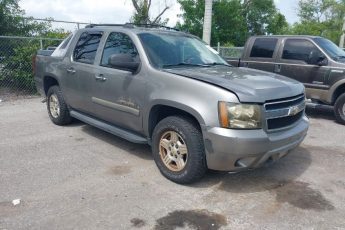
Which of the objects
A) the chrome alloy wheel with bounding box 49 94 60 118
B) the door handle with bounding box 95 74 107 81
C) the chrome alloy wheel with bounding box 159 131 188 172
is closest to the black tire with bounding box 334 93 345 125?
the chrome alloy wheel with bounding box 159 131 188 172

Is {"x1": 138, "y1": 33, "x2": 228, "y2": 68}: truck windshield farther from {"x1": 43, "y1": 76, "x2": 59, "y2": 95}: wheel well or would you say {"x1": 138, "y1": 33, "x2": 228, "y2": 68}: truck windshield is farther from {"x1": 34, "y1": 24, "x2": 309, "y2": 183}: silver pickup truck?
{"x1": 43, "y1": 76, "x2": 59, "y2": 95}: wheel well

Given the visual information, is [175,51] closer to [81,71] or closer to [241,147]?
[81,71]

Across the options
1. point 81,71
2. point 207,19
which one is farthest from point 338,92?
point 81,71

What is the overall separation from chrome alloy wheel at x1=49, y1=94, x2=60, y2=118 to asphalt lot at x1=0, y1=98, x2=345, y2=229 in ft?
2.71

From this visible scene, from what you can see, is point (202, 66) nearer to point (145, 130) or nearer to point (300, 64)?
point (145, 130)

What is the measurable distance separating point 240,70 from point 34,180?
3018 millimetres

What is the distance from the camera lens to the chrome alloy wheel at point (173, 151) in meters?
4.27

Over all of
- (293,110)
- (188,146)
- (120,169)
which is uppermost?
(293,110)

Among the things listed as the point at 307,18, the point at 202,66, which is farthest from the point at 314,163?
the point at 307,18

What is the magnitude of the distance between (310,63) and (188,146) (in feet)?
16.5

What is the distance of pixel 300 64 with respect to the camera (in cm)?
812

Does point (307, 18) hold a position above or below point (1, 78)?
above

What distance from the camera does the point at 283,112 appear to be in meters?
4.11

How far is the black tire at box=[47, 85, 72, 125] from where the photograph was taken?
654cm
